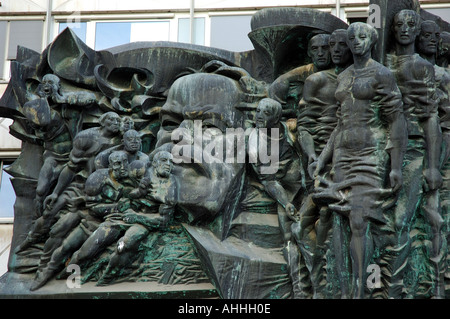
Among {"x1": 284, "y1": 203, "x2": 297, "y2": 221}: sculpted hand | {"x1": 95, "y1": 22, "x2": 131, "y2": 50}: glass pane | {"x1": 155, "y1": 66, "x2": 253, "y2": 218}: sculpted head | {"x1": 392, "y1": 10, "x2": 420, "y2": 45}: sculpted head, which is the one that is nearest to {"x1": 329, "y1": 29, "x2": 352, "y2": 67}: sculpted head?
{"x1": 392, "y1": 10, "x2": 420, "y2": 45}: sculpted head

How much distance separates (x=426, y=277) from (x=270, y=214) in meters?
1.86

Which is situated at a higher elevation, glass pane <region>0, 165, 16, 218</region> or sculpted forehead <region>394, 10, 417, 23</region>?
sculpted forehead <region>394, 10, 417, 23</region>

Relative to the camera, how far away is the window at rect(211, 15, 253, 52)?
53.0 ft

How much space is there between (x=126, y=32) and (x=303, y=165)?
531cm

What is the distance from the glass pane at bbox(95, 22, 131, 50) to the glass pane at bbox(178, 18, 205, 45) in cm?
81

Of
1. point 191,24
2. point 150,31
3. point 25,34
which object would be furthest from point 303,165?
point 25,34

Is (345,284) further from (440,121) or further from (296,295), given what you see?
(440,121)

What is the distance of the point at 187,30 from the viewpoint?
1638cm

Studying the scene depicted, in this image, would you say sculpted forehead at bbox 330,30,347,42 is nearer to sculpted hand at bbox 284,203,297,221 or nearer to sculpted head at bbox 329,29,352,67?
sculpted head at bbox 329,29,352,67

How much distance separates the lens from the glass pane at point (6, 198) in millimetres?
15938

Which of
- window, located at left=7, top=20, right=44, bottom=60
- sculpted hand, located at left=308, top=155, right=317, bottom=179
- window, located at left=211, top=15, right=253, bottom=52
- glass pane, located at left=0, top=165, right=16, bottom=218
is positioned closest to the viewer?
sculpted hand, located at left=308, top=155, right=317, bottom=179

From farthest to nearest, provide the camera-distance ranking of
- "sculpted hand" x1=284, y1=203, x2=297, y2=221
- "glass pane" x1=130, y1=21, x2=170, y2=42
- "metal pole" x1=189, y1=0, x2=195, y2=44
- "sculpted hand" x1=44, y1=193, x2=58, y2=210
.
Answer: "glass pane" x1=130, y1=21, x2=170, y2=42 → "metal pole" x1=189, y1=0, x2=195, y2=44 → "sculpted hand" x1=44, y1=193, x2=58, y2=210 → "sculpted hand" x1=284, y1=203, x2=297, y2=221

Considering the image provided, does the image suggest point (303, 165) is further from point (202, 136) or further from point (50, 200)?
point (50, 200)

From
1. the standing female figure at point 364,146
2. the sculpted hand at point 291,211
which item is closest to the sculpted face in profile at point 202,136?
the sculpted hand at point 291,211
